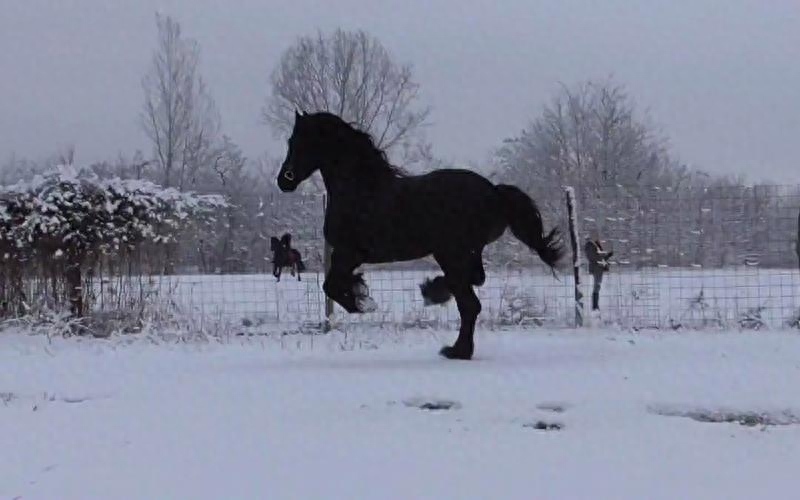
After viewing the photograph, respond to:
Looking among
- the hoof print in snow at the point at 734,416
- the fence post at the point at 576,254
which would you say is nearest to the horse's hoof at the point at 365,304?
the hoof print in snow at the point at 734,416

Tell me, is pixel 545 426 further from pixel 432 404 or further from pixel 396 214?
pixel 396 214

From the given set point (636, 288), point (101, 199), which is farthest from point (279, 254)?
point (636, 288)

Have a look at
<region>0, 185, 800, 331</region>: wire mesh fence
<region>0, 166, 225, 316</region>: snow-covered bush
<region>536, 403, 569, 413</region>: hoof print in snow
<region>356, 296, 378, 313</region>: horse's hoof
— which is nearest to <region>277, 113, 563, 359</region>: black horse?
<region>356, 296, 378, 313</region>: horse's hoof

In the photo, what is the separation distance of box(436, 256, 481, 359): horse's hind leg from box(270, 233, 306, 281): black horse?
19.7 ft

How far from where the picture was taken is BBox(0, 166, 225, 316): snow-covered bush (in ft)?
29.8

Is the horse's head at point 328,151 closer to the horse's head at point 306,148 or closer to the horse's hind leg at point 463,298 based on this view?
the horse's head at point 306,148

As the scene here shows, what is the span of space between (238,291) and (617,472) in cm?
771

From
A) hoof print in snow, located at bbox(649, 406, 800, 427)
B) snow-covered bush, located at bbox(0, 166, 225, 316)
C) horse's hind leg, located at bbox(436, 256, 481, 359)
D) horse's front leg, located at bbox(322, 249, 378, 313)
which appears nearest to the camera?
hoof print in snow, located at bbox(649, 406, 800, 427)

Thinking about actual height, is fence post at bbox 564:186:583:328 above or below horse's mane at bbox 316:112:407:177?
below

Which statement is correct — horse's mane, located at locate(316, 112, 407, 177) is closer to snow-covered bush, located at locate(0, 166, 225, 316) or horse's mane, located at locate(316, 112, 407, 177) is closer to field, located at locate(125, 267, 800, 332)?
field, located at locate(125, 267, 800, 332)

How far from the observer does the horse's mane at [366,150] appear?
666 centimetres

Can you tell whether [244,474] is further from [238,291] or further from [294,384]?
[238,291]

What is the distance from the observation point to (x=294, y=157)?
6730 millimetres

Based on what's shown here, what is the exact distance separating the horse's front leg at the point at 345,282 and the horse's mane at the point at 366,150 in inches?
30.7
